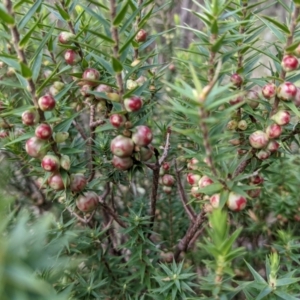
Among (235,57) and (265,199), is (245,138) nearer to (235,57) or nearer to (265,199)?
(235,57)

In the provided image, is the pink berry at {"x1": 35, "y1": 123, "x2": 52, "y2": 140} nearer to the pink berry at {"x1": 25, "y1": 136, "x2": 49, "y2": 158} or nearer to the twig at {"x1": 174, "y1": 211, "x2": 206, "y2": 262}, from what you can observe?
the pink berry at {"x1": 25, "y1": 136, "x2": 49, "y2": 158}

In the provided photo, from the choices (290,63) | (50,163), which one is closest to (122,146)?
(50,163)

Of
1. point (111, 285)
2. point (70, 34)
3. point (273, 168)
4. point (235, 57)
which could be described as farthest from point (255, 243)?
point (70, 34)

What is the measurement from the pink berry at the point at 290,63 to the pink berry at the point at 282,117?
8 cm

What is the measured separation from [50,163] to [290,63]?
51 centimetres

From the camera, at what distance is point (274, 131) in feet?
2.62

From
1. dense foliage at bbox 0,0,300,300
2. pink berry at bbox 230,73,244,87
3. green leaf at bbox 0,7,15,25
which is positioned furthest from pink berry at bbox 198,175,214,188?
green leaf at bbox 0,7,15,25

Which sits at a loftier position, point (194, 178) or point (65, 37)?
point (65, 37)

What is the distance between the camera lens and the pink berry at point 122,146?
0.79 meters

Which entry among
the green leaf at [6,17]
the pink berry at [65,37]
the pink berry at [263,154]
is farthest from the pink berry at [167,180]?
the green leaf at [6,17]

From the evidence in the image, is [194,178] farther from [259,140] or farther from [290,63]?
[290,63]

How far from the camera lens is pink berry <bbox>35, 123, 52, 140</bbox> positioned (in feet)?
2.48

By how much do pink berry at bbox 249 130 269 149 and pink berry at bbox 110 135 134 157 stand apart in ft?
0.83

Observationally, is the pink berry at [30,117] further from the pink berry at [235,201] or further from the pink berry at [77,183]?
the pink berry at [235,201]
